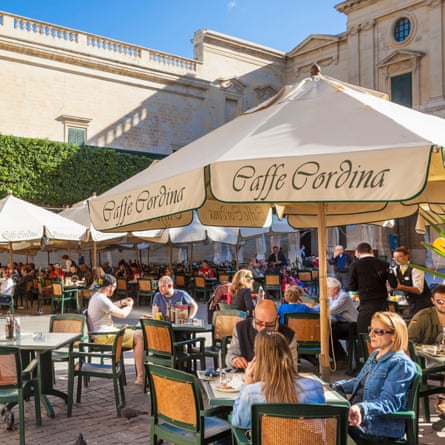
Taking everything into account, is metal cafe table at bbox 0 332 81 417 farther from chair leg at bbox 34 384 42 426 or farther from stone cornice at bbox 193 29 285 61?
stone cornice at bbox 193 29 285 61

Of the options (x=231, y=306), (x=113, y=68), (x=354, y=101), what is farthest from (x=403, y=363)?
(x=113, y=68)

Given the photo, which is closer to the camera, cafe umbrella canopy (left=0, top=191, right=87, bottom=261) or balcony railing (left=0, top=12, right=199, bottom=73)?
cafe umbrella canopy (left=0, top=191, right=87, bottom=261)

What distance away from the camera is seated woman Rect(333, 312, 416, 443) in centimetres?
367

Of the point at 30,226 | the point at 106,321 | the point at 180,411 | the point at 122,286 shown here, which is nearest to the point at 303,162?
the point at 180,411

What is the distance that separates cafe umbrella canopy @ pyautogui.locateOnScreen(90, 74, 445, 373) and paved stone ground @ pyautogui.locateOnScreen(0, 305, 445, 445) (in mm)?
1894

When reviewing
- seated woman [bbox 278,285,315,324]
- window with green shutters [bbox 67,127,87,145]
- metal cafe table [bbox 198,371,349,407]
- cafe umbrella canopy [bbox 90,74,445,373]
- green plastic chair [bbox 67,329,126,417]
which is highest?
window with green shutters [bbox 67,127,87,145]

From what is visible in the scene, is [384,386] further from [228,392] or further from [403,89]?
[403,89]

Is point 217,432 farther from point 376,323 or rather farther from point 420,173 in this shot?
point 420,173

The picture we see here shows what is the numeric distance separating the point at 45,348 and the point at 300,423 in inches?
138

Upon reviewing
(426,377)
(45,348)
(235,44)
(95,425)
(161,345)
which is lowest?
(95,425)

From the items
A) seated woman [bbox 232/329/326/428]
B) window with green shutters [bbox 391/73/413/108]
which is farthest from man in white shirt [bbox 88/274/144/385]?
window with green shutters [bbox 391/73/413/108]

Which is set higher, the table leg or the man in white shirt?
the man in white shirt

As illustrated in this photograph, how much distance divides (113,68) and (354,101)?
2804 centimetres

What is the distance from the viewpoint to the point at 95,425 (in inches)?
221
